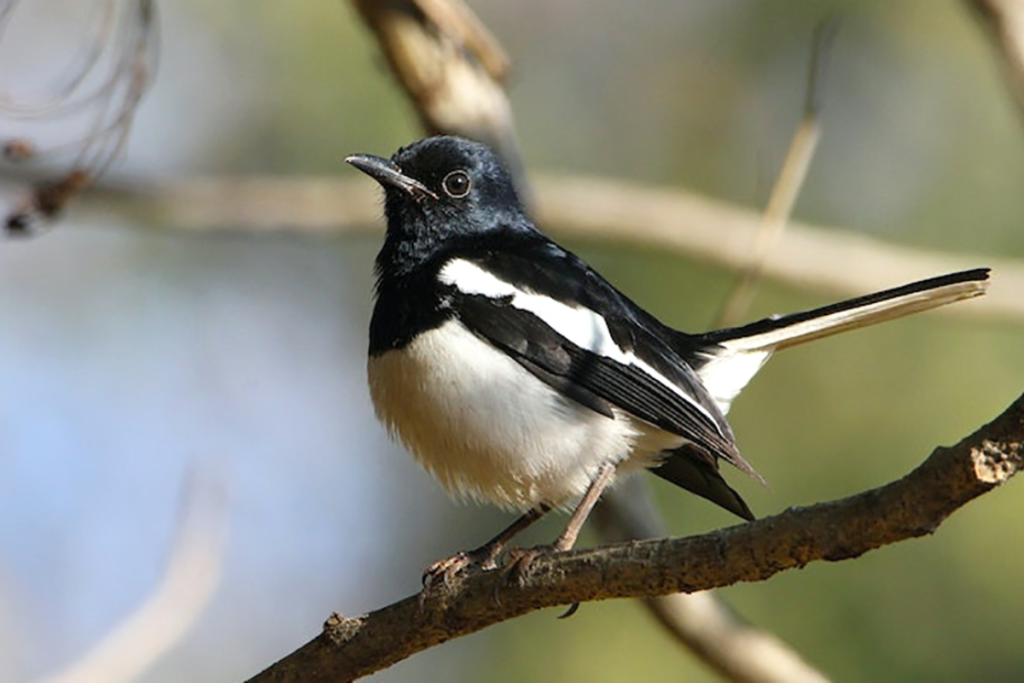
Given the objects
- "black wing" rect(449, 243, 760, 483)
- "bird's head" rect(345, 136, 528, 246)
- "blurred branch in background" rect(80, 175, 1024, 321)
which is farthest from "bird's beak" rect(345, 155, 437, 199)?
"blurred branch in background" rect(80, 175, 1024, 321)

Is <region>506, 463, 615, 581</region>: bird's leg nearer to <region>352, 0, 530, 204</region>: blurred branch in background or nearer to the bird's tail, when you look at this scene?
the bird's tail

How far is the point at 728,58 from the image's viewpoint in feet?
31.6

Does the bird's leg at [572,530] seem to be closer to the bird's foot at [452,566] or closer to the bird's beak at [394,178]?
the bird's foot at [452,566]

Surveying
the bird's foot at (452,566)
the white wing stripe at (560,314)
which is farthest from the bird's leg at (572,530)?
the white wing stripe at (560,314)

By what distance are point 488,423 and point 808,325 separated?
96 cm

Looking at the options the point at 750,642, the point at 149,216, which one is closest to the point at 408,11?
the point at 149,216

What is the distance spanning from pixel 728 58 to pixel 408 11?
15.5 feet

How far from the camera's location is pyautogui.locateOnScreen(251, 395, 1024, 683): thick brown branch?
99.4 inches

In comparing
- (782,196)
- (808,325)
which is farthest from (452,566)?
(782,196)

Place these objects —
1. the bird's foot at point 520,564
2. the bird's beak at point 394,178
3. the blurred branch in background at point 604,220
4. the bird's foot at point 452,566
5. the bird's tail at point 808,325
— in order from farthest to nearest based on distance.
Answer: the blurred branch in background at point 604,220 < the bird's beak at point 394,178 < the bird's tail at point 808,325 < the bird's foot at point 452,566 < the bird's foot at point 520,564

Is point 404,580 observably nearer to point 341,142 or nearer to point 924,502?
point 341,142

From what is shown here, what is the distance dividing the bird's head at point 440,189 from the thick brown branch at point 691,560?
1.44m

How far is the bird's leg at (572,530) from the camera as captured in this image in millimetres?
3439

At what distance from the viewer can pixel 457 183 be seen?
476 cm
